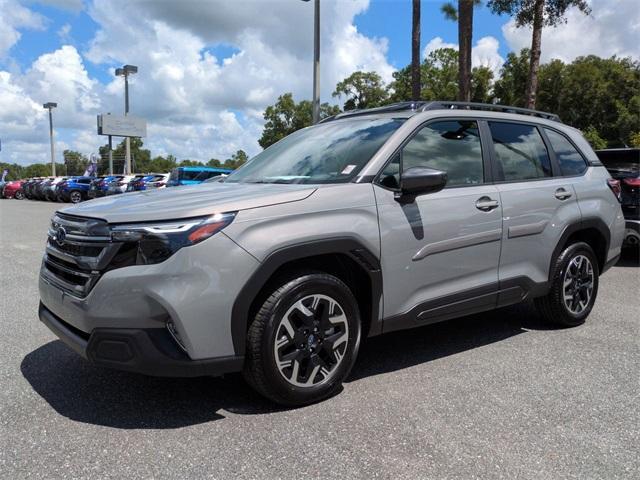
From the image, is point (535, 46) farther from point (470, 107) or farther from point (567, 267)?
point (470, 107)

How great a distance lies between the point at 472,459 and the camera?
2721mm

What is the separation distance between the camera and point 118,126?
6128 centimetres

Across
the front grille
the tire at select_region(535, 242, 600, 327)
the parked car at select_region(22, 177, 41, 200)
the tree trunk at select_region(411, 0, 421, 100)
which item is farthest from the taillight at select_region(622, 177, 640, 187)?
the parked car at select_region(22, 177, 41, 200)

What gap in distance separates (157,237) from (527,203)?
288cm

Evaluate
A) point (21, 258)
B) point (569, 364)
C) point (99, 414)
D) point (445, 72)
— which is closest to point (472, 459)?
point (569, 364)

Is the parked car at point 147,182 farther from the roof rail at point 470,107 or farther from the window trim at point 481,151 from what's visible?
the window trim at point 481,151

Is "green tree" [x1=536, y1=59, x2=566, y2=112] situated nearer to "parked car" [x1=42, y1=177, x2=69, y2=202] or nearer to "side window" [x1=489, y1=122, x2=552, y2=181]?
"parked car" [x1=42, y1=177, x2=69, y2=202]

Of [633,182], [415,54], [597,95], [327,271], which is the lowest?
[327,271]

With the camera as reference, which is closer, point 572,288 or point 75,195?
point 572,288

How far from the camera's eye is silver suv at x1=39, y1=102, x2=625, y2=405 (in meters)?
2.88

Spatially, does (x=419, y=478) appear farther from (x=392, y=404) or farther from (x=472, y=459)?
(x=392, y=404)

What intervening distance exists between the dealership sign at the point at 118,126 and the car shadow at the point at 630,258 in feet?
184

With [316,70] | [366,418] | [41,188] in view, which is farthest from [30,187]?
[366,418]

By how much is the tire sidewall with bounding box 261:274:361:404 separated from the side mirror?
74cm
